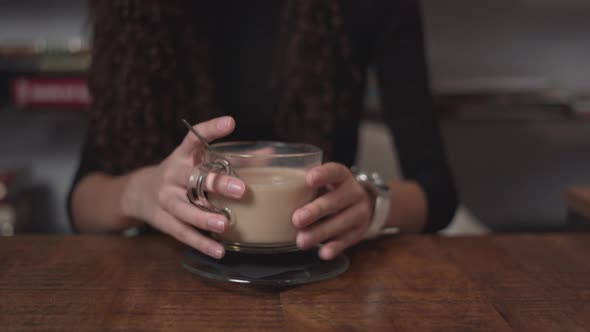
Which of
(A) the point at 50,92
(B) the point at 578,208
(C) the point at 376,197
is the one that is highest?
(A) the point at 50,92

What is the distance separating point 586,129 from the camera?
266 centimetres

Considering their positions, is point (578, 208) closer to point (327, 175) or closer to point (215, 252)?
point (327, 175)

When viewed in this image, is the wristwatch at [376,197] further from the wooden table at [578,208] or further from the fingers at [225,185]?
the wooden table at [578,208]

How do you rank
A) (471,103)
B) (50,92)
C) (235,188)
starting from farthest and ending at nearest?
1. (471,103)
2. (50,92)
3. (235,188)

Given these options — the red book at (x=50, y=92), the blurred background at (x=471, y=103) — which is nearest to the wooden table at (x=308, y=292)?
the blurred background at (x=471, y=103)

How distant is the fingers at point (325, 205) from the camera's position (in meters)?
0.71

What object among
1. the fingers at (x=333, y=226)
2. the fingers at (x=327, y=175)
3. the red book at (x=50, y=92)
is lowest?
the fingers at (x=333, y=226)

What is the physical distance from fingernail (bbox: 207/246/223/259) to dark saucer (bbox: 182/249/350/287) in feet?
0.06

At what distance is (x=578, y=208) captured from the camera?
1.09 metres

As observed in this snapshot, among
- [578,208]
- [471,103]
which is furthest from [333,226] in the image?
[471,103]

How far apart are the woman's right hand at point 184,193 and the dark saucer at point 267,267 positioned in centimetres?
2

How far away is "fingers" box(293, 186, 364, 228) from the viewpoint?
712 millimetres

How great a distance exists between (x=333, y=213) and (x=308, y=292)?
14 centimetres

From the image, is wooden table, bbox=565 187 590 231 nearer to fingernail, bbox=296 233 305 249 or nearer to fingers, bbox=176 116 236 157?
fingernail, bbox=296 233 305 249
